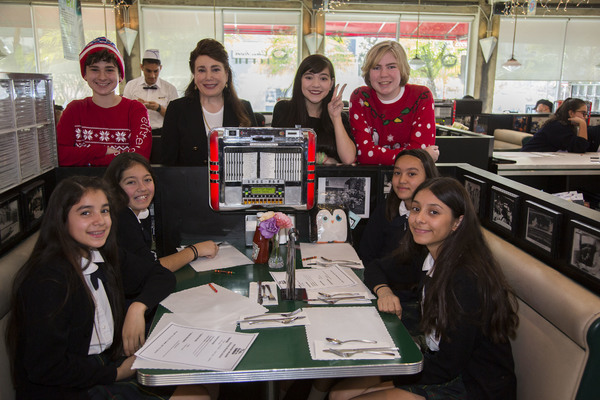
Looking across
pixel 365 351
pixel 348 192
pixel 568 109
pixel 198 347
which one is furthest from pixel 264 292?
pixel 568 109

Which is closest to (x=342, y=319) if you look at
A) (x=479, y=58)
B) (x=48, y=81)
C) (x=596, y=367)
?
(x=596, y=367)

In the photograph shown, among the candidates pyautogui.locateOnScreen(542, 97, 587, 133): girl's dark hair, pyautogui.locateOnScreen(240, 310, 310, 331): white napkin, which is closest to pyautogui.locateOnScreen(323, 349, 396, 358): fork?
pyautogui.locateOnScreen(240, 310, 310, 331): white napkin

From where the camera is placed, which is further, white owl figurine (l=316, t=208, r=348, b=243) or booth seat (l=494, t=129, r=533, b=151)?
booth seat (l=494, t=129, r=533, b=151)

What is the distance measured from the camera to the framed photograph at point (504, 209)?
81.2 inches

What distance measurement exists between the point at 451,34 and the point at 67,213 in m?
10.8

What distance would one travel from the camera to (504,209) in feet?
7.06

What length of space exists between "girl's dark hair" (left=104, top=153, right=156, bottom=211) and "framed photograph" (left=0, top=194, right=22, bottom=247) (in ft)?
1.19

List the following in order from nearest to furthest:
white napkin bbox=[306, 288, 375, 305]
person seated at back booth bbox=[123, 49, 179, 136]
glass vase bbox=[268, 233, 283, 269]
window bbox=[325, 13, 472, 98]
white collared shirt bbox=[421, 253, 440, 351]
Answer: white collared shirt bbox=[421, 253, 440, 351], white napkin bbox=[306, 288, 375, 305], glass vase bbox=[268, 233, 283, 269], person seated at back booth bbox=[123, 49, 179, 136], window bbox=[325, 13, 472, 98]

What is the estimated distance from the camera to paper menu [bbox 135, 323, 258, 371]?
1.41 meters

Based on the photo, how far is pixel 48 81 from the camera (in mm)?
2445

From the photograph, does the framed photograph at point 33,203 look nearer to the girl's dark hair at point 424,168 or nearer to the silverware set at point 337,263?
the silverware set at point 337,263

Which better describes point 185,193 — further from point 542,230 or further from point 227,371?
point 542,230

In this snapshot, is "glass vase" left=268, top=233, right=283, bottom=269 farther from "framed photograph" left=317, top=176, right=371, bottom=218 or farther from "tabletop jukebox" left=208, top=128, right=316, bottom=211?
"framed photograph" left=317, top=176, right=371, bottom=218

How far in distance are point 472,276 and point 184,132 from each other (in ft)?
5.71
